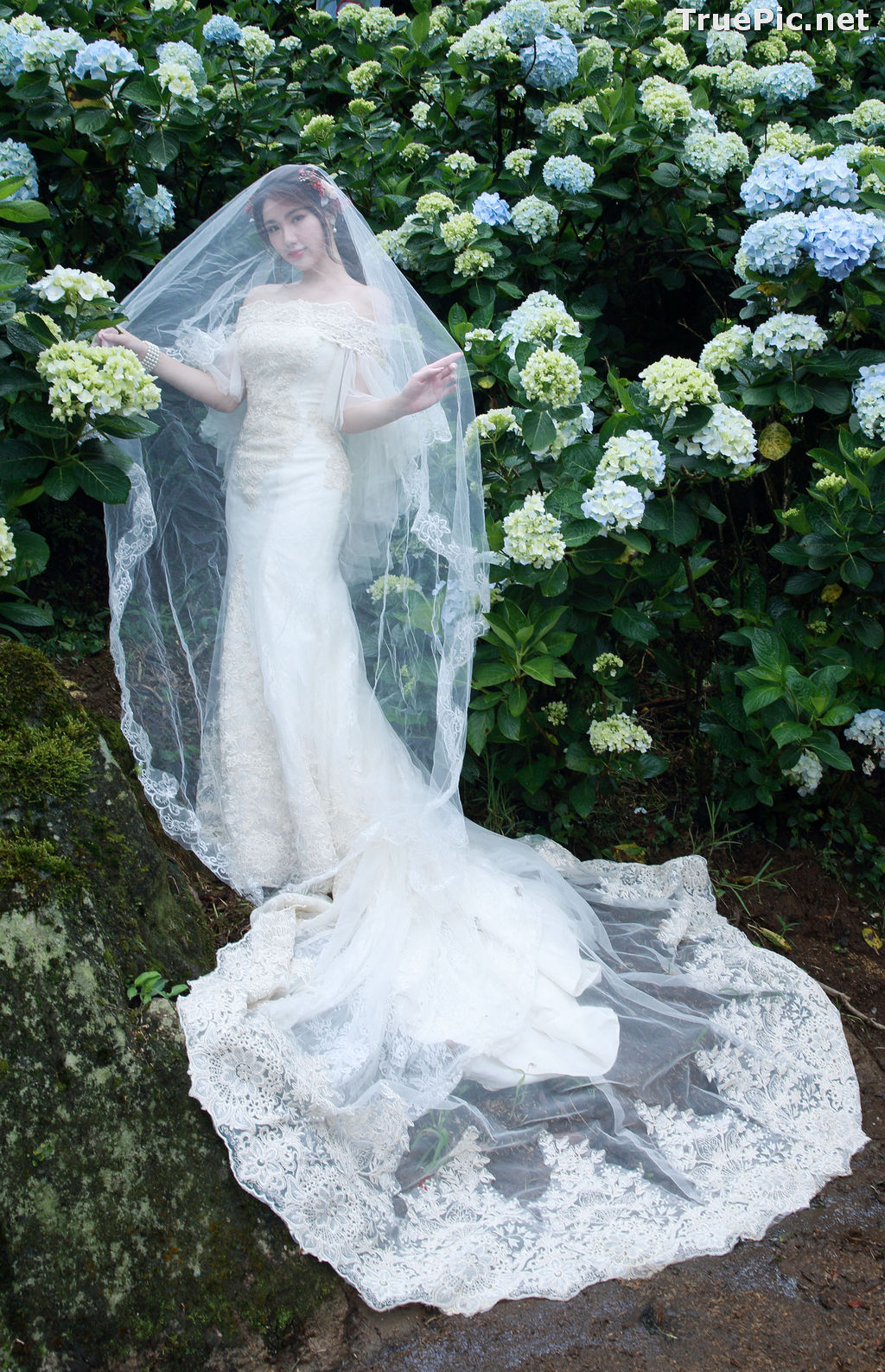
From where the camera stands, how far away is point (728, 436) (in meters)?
2.98

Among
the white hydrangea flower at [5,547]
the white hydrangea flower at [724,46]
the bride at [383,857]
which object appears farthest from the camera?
the white hydrangea flower at [724,46]

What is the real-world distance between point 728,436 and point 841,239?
0.66 meters

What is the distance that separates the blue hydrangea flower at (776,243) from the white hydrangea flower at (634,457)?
74 cm

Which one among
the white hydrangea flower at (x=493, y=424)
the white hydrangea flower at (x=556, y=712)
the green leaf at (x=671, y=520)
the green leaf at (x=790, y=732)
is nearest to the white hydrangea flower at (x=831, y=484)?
the green leaf at (x=671, y=520)

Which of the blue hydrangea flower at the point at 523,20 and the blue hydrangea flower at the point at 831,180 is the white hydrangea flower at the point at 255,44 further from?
the blue hydrangea flower at the point at 831,180

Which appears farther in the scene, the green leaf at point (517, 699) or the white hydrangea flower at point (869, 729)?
the white hydrangea flower at point (869, 729)

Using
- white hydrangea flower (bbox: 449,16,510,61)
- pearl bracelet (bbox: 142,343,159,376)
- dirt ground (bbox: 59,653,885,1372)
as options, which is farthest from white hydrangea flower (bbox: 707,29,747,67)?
dirt ground (bbox: 59,653,885,1372)

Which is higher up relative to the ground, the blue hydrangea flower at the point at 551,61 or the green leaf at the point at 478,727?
the blue hydrangea flower at the point at 551,61

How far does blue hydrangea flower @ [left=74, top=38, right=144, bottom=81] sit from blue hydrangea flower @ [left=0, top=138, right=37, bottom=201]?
302mm

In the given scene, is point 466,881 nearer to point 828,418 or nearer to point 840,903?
point 840,903

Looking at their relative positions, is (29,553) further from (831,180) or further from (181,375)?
(831,180)

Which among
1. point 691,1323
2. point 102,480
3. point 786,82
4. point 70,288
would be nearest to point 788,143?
point 786,82

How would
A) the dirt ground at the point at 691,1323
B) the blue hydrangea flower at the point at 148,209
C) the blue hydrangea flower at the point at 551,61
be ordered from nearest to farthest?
the dirt ground at the point at 691,1323 < the blue hydrangea flower at the point at 148,209 < the blue hydrangea flower at the point at 551,61

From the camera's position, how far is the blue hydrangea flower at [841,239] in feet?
9.80
